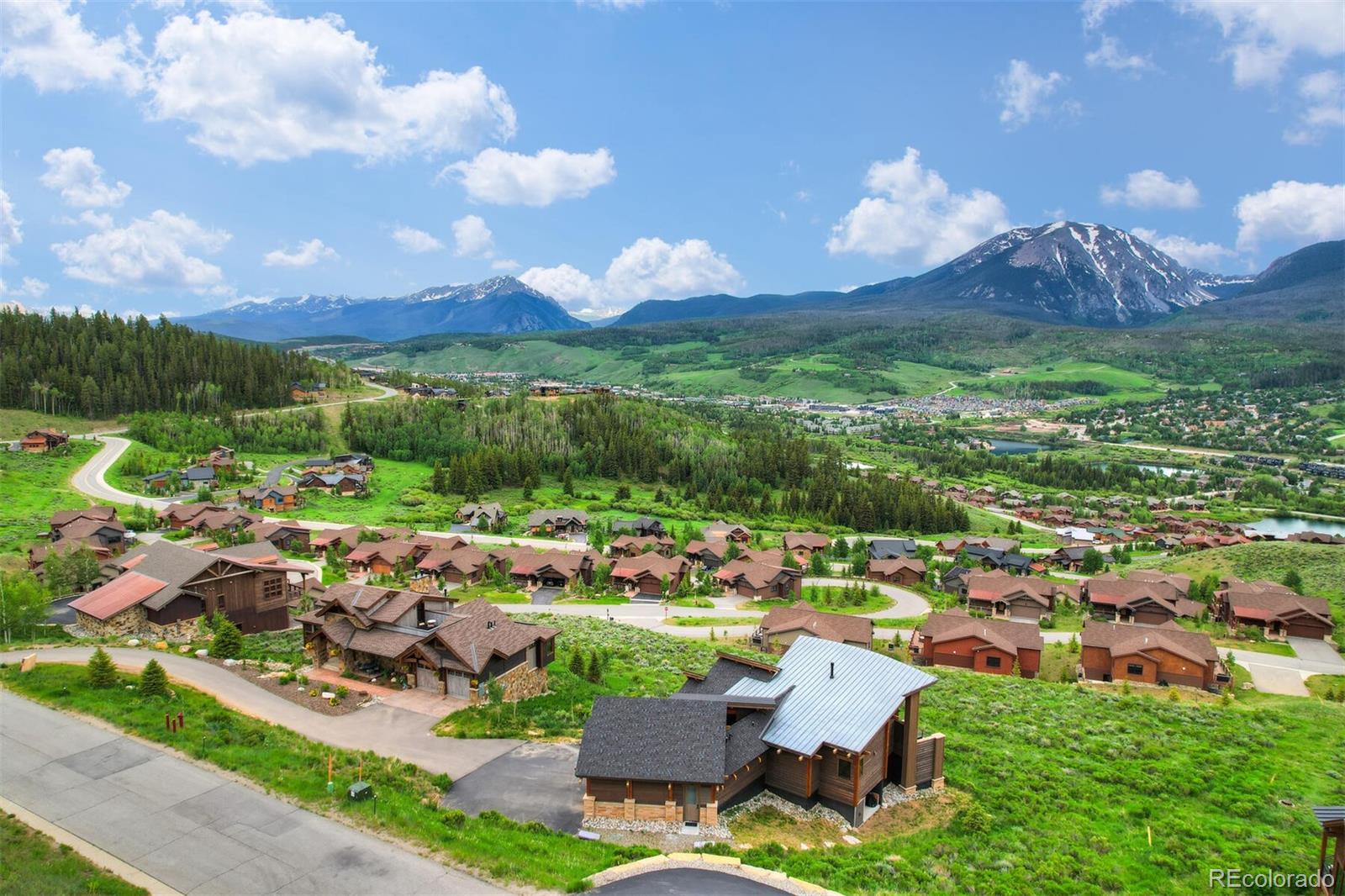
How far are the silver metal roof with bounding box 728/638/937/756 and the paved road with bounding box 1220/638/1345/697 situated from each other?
32477 millimetres

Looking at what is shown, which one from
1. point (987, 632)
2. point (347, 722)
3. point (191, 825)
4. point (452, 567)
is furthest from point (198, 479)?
point (987, 632)

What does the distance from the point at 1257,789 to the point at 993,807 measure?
9710mm

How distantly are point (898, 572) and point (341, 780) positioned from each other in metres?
59.9

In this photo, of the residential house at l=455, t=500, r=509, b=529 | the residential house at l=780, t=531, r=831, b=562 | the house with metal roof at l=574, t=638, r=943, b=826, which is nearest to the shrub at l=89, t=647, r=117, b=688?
the house with metal roof at l=574, t=638, r=943, b=826

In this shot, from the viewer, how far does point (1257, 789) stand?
23922mm

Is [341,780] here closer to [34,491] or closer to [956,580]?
[956,580]

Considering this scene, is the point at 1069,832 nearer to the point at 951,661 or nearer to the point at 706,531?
the point at 951,661

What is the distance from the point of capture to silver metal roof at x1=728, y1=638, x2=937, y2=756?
70.8ft

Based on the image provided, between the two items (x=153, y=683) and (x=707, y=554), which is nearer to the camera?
(x=153, y=683)

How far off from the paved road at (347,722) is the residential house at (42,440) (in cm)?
7988

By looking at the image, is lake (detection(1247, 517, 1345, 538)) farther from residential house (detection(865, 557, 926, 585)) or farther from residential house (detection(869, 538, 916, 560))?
residential house (detection(865, 557, 926, 585))

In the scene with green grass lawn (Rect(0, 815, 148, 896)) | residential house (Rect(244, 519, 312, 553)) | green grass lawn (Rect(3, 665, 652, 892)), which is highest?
green grass lawn (Rect(0, 815, 148, 896))

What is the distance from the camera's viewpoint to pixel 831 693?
23.2m

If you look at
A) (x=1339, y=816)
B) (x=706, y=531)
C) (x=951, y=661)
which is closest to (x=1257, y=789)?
(x=1339, y=816)
